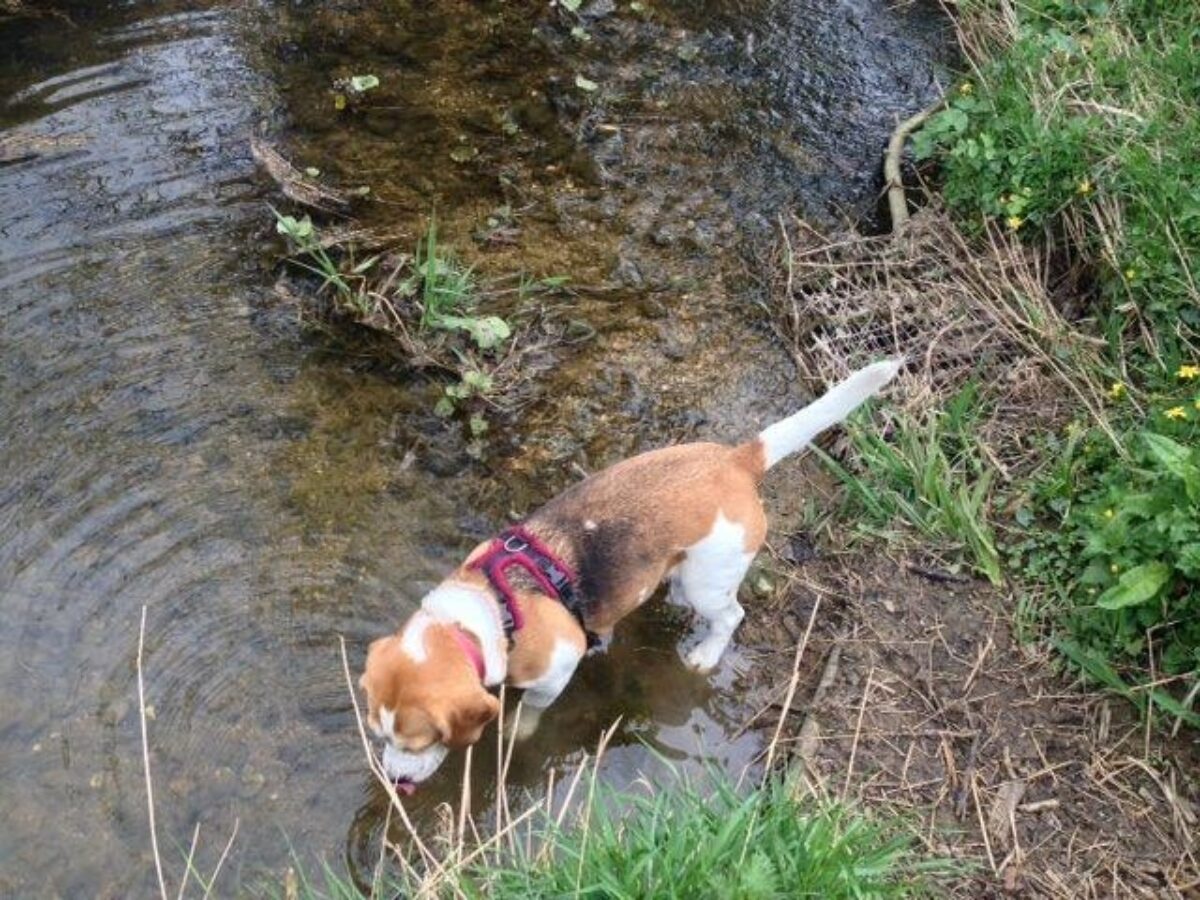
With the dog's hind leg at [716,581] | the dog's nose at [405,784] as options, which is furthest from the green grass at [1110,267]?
the dog's nose at [405,784]

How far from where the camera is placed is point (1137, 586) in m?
3.81

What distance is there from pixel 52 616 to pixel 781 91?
16.3ft

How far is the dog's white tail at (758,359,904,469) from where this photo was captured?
12.2ft

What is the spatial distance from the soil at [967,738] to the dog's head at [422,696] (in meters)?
1.09

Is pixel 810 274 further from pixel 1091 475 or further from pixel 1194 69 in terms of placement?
pixel 1194 69

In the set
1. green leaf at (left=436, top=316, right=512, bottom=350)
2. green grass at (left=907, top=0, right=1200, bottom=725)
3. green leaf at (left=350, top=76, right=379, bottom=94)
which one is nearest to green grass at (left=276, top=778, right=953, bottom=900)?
green grass at (left=907, top=0, right=1200, bottom=725)

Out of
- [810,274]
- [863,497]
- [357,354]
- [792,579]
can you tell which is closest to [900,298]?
[810,274]

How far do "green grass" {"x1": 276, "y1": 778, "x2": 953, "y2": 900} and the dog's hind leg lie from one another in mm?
869

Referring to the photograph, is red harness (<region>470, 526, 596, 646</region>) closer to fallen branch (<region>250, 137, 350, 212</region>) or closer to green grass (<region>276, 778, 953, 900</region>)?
green grass (<region>276, 778, 953, 900</region>)

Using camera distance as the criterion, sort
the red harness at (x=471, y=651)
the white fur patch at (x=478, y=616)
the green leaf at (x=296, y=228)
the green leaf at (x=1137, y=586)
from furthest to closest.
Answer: the green leaf at (x=296, y=228)
the green leaf at (x=1137, y=586)
the white fur patch at (x=478, y=616)
the red harness at (x=471, y=651)

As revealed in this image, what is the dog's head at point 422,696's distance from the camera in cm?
313

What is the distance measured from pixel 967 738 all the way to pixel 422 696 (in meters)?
1.94

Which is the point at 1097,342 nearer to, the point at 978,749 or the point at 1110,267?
the point at 1110,267

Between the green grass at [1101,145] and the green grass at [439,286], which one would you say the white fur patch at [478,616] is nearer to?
the green grass at [439,286]
